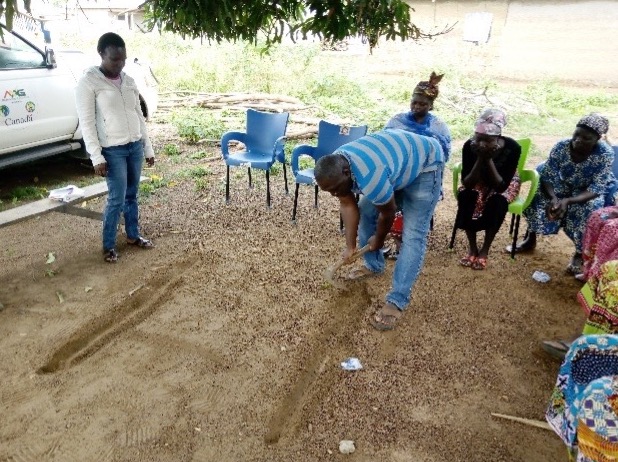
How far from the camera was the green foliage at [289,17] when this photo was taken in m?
2.76

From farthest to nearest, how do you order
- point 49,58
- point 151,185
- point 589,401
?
point 151,185, point 49,58, point 589,401

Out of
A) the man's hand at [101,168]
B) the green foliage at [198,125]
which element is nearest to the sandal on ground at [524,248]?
the man's hand at [101,168]

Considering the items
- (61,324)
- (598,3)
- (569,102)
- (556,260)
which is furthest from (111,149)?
(598,3)

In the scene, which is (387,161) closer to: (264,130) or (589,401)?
(589,401)

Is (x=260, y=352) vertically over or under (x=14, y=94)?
under

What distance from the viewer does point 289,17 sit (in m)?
3.19

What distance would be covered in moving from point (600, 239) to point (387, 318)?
4.74 ft

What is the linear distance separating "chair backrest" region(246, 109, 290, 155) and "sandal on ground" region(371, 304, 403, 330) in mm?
2574

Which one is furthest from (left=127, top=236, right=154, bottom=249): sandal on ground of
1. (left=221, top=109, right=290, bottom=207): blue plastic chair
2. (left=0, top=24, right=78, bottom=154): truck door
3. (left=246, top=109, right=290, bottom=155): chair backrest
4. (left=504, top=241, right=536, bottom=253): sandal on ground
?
(left=504, top=241, right=536, bottom=253): sandal on ground

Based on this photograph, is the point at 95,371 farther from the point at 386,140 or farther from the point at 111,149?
the point at 386,140

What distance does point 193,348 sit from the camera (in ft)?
9.50

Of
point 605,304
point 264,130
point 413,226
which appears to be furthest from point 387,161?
point 264,130

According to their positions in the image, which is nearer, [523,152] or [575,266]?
[575,266]

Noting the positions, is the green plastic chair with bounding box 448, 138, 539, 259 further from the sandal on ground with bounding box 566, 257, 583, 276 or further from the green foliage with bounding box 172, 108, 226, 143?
the green foliage with bounding box 172, 108, 226, 143
